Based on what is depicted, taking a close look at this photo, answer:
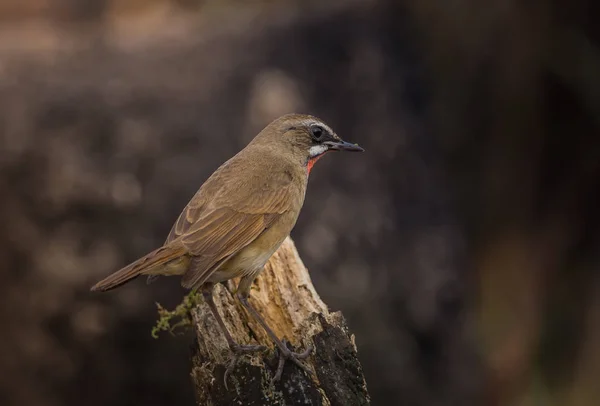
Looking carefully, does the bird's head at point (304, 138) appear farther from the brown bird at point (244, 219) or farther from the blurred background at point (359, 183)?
the blurred background at point (359, 183)

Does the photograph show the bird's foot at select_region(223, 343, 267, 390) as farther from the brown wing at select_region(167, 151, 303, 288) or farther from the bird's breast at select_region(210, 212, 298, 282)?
the bird's breast at select_region(210, 212, 298, 282)

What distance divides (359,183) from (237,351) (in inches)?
196

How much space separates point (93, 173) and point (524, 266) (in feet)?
17.2

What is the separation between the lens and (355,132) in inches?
400

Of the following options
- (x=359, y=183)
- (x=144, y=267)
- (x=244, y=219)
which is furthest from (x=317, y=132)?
(x=359, y=183)

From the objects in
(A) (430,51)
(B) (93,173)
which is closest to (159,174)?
(B) (93,173)

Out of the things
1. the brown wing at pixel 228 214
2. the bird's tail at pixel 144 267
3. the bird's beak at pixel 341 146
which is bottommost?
the bird's tail at pixel 144 267

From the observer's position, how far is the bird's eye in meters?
6.45

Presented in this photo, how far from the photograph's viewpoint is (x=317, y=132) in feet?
21.2

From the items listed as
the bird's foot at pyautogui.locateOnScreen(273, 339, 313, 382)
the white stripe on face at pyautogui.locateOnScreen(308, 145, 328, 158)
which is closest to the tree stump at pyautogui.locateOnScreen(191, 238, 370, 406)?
the bird's foot at pyautogui.locateOnScreen(273, 339, 313, 382)

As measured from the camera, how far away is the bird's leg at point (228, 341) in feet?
16.7

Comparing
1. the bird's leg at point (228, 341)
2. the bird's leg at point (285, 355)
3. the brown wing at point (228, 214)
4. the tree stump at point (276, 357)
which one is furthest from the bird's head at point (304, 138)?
the bird's leg at point (285, 355)

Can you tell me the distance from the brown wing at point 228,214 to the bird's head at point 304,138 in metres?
0.28

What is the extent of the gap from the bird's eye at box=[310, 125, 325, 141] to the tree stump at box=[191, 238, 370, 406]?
3.31ft
